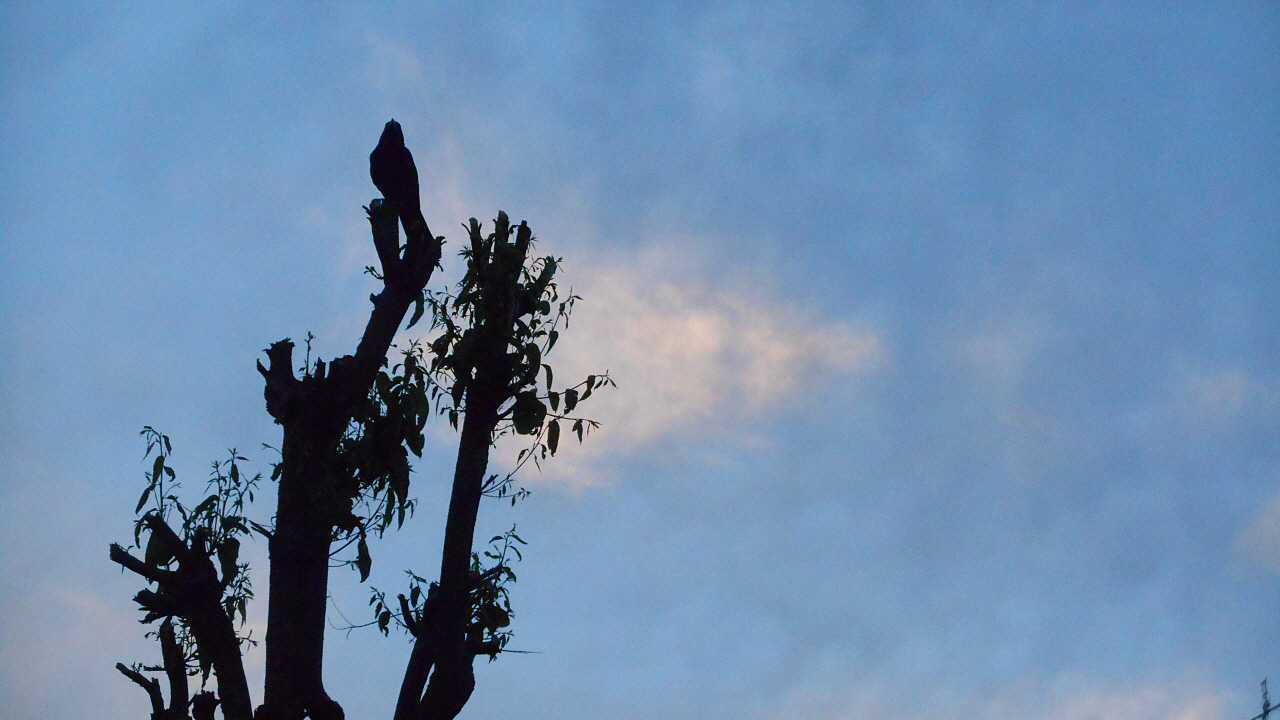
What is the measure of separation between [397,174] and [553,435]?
2.48 meters

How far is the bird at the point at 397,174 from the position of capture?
820 cm

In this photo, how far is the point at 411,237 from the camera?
27.6 feet

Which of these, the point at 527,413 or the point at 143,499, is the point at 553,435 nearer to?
the point at 527,413

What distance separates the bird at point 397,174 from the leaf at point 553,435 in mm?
1941

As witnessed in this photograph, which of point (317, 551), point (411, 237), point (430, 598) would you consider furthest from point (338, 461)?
point (411, 237)

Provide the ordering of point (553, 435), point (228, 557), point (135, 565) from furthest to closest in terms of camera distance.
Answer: point (553, 435), point (228, 557), point (135, 565)

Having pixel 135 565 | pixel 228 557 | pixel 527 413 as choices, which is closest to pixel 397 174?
pixel 527 413

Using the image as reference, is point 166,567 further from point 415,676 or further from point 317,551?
Result: point 415,676

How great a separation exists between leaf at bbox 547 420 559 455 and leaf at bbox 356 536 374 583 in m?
1.70

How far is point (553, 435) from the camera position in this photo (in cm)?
873

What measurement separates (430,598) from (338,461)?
1.26 m

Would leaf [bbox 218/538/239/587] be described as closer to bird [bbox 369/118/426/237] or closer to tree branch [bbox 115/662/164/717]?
tree branch [bbox 115/662/164/717]

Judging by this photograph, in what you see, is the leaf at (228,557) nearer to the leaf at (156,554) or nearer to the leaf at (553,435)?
the leaf at (156,554)

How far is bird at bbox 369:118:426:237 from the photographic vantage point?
8.20 meters
